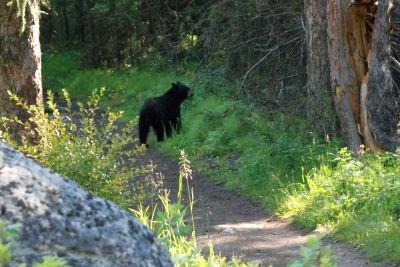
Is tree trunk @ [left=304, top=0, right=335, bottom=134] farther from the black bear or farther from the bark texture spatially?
the black bear

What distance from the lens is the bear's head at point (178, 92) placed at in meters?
17.4

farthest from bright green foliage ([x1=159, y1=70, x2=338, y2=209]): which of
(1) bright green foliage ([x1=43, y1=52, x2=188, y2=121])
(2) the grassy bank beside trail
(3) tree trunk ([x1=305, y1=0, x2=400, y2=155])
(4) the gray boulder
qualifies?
(4) the gray boulder

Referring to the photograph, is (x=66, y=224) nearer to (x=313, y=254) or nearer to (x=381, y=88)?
(x=313, y=254)

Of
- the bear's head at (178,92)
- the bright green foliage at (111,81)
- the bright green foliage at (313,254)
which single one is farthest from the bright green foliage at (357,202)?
the bright green foliage at (111,81)

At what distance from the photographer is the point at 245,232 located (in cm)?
916

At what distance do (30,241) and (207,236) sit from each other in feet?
18.2

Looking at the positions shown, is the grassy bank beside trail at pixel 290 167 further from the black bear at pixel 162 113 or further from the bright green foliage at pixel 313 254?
the bright green foliage at pixel 313 254

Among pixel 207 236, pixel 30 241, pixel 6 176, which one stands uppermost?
pixel 6 176

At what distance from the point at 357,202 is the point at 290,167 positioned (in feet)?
8.32

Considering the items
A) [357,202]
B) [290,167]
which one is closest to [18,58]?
[290,167]

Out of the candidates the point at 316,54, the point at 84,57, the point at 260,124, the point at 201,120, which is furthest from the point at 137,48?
the point at 316,54

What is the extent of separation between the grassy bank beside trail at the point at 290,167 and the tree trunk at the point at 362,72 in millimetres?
521

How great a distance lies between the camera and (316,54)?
12250 mm

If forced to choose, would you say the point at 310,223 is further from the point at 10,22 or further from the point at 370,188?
the point at 10,22
